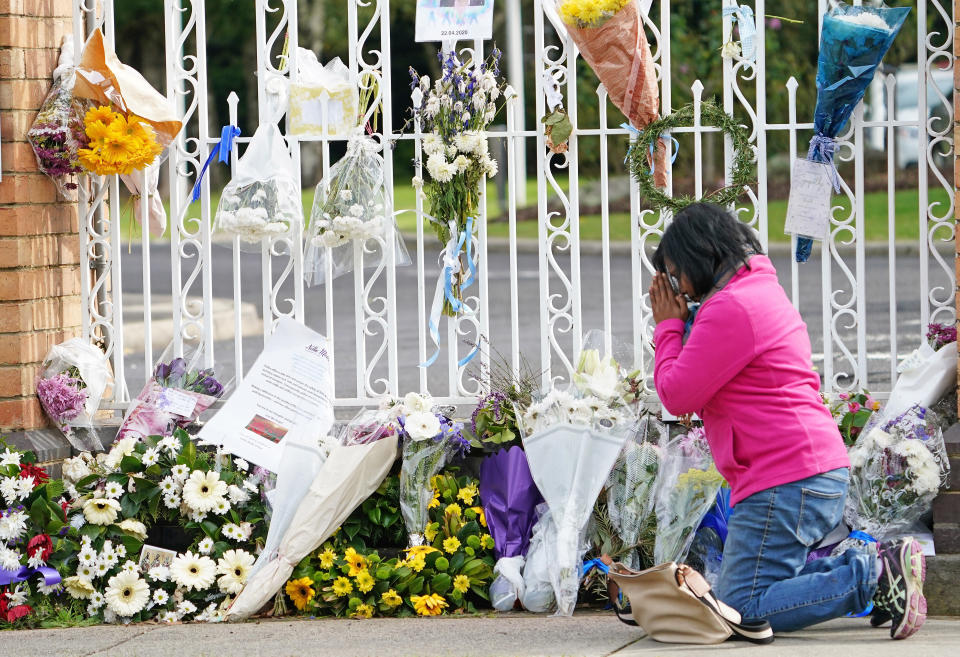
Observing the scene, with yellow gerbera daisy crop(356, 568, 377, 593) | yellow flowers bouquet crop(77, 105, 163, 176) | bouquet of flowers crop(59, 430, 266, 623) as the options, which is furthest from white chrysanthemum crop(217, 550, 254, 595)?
yellow flowers bouquet crop(77, 105, 163, 176)

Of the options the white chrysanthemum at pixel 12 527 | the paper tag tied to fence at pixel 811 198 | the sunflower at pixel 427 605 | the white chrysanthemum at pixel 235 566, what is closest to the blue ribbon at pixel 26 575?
the white chrysanthemum at pixel 12 527

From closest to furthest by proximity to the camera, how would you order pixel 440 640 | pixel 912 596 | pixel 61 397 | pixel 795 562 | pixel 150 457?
pixel 912 596 → pixel 795 562 → pixel 440 640 → pixel 150 457 → pixel 61 397

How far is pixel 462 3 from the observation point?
509 centimetres

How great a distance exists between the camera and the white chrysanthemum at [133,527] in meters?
Answer: 4.80

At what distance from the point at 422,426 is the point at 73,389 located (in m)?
1.43

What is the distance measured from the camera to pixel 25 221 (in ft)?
16.7

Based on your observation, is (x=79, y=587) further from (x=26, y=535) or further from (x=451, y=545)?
(x=451, y=545)

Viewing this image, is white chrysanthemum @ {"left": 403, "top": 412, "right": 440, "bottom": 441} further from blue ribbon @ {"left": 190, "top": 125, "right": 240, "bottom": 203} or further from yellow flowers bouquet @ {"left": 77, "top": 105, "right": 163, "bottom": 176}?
yellow flowers bouquet @ {"left": 77, "top": 105, "right": 163, "bottom": 176}

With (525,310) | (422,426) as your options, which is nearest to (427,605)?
(422,426)

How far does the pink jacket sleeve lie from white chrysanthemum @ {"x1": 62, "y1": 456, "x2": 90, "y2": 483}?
229cm

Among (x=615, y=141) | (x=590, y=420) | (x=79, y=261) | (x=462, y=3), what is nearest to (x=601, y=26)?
(x=462, y=3)

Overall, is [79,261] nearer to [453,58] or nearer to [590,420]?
[453,58]

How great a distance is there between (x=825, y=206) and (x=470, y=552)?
1857 mm

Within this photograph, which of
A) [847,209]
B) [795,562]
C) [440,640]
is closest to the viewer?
[795,562]
